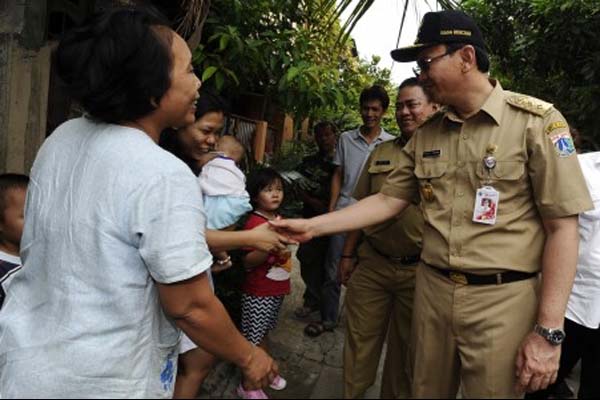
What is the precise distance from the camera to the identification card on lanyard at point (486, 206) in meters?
1.66

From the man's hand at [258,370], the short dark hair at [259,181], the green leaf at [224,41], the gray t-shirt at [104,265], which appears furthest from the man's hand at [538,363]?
the green leaf at [224,41]

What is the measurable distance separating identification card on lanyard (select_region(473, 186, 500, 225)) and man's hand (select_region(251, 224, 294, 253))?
0.77 m

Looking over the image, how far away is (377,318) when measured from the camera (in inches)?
106

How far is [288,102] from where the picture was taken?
345cm

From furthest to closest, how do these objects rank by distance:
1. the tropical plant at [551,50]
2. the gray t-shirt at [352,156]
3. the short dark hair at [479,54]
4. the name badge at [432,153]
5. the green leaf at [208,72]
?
the tropical plant at [551,50], the gray t-shirt at [352,156], the green leaf at [208,72], the name badge at [432,153], the short dark hair at [479,54]

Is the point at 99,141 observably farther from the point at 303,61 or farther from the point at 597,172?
the point at 303,61

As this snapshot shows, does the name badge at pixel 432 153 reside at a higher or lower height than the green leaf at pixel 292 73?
lower

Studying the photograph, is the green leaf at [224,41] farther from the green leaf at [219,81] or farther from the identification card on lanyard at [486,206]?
the identification card on lanyard at [486,206]

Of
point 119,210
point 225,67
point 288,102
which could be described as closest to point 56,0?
point 225,67

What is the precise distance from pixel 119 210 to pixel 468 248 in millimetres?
1222

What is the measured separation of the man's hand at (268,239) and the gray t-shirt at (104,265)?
2.70 feet

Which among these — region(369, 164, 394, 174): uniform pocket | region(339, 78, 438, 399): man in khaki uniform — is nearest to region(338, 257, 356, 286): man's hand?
region(339, 78, 438, 399): man in khaki uniform

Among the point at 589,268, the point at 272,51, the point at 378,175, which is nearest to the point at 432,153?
the point at 378,175

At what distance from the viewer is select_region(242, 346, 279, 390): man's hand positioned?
46.4 inches
